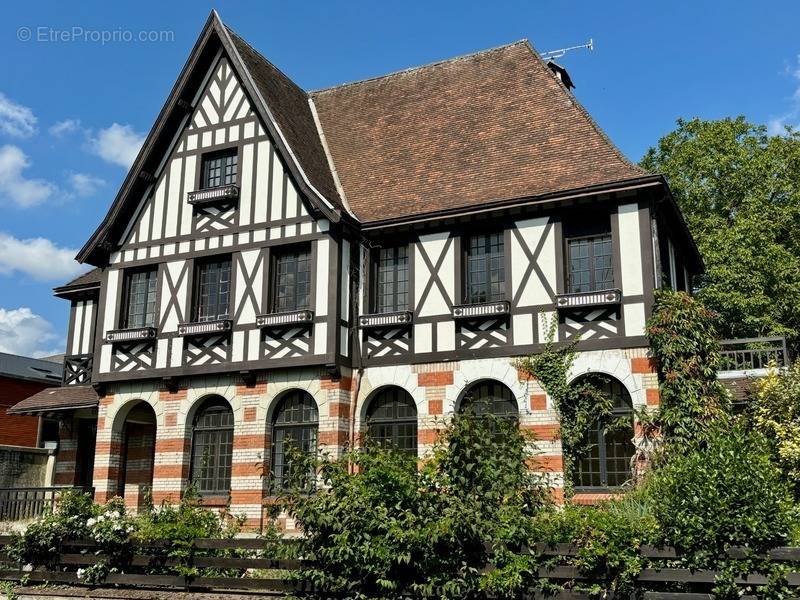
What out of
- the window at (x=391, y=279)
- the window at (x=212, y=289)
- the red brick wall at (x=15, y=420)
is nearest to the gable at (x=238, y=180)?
the window at (x=212, y=289)

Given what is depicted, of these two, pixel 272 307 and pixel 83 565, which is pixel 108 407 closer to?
pixel 272 307

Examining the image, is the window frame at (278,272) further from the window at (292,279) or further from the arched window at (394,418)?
the arched window at (394,418)

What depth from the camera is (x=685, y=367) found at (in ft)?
48.5

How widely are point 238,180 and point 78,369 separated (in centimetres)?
768

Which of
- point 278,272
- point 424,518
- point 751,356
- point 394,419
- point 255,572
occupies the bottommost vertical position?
point 255,572

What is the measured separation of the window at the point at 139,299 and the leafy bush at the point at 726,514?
541 inches

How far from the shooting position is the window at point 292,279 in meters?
18.1

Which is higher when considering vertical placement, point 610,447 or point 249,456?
point 610,447

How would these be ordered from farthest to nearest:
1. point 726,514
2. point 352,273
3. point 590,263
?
point 352,273
point 590,263
point 726,514

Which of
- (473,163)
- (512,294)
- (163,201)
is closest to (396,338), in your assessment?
(512,294)

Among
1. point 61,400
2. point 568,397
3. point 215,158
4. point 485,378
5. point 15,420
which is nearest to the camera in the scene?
point 568,397

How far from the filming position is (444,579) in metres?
9.96

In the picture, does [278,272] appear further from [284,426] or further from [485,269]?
[485,269]

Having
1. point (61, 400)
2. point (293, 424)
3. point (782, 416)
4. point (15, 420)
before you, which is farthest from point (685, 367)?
point (15, 420)
